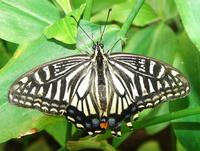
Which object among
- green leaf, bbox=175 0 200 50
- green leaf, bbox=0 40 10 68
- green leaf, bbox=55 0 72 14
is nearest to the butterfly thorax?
green leaf, bbox=55 0 72 14

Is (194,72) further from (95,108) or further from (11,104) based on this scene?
(11,104)

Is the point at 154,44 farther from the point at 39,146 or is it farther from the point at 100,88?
the point at 39,146

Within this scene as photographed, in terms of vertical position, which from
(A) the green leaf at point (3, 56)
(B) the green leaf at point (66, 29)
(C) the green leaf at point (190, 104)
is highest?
(A) the green leaf at point (3, 56)

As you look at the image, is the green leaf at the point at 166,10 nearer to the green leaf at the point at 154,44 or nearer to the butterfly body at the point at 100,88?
the green leaf at the point at 154,44

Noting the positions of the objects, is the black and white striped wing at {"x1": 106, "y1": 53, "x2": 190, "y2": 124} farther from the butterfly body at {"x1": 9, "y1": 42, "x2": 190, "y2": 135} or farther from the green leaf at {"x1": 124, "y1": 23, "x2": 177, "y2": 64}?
the green leaf at {"x1": 124, "y1": 23, "x2": 177, "y2": 64}

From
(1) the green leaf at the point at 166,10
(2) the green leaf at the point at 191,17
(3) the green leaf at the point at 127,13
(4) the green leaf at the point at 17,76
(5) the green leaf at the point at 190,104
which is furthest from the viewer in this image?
(1) the green leaf at the point at 166,10

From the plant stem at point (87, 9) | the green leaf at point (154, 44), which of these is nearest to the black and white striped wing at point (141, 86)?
the plant stem at point (87, 9)
